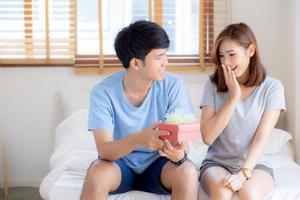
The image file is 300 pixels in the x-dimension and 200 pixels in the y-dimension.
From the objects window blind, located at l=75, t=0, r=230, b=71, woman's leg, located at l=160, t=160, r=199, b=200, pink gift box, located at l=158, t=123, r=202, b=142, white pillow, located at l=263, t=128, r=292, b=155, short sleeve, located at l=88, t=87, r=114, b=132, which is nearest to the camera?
pink gift box, located at l=158, t=123, r=202, b=142

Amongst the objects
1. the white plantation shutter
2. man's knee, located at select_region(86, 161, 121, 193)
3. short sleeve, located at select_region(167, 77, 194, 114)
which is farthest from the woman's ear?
the white plantation shutter

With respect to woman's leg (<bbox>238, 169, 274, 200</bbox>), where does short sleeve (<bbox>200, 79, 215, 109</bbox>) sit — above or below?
above

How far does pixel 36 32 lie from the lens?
3.34 m

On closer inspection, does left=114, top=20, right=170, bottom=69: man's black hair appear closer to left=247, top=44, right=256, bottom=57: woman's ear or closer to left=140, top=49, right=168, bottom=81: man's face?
left=140, top=49, right=168, bottom=81: man's face

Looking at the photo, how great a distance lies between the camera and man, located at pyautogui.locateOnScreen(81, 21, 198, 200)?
66.6 inches

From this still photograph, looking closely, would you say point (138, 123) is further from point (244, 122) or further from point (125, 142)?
point (244, 122)

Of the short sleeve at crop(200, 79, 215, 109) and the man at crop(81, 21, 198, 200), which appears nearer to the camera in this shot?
the man at crop(81, 21, 198, 200)

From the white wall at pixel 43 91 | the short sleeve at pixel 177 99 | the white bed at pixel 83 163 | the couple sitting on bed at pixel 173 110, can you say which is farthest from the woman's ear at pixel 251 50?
the white wall at pixel 43 91

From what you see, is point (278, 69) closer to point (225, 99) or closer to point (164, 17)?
point (164, 17)

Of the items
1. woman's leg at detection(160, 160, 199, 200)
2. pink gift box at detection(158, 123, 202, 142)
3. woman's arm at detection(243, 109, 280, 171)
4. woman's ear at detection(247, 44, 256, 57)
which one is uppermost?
woman's ear at detection(247, 44, 256, 57)

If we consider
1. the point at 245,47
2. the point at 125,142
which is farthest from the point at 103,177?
the point at 245,47

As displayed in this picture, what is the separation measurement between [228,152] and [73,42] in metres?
1.76

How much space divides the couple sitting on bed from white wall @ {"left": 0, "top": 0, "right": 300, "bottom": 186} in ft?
4.55

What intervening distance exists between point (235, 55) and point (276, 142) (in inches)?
37.3
